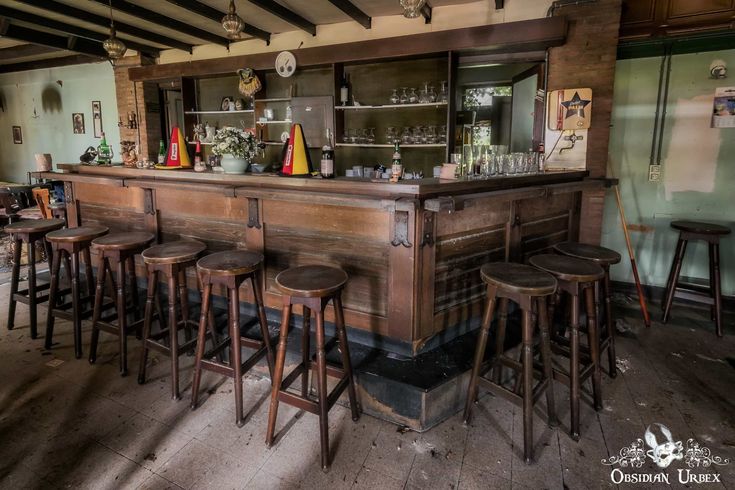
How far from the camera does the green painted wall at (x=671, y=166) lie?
3713 millimetres

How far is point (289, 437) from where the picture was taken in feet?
6.85

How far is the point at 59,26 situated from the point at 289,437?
5723 mm

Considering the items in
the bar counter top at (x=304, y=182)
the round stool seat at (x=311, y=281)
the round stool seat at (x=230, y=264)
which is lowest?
the round stool seat at (x=311, y=281)

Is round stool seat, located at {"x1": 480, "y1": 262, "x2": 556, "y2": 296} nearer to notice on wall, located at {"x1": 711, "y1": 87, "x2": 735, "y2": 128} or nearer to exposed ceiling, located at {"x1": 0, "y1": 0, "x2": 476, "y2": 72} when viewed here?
notice on wall, located at {"x1": 711, "y1": 87, "x2": 735, "y2": 128}

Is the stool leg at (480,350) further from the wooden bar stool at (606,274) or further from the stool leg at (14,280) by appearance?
Answer: the stool leg at (14,280)

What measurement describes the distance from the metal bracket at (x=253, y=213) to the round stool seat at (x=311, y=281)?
711 millimetres

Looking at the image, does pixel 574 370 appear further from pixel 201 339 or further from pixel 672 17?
pixel 672 17

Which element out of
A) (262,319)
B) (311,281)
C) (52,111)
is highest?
(52,111)

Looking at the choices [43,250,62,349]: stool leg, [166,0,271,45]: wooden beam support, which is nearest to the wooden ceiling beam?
[166,0,271,45]: wooden beam support

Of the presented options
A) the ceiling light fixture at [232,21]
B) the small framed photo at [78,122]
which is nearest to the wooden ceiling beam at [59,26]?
the small framed photo at [78,122]

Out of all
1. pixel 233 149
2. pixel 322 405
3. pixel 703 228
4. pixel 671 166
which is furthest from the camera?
pixel 671 166

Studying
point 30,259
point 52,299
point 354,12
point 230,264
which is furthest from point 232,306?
point 354,12

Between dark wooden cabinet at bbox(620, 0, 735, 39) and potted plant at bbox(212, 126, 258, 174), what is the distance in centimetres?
322

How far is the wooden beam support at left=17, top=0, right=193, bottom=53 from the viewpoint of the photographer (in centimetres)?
442
